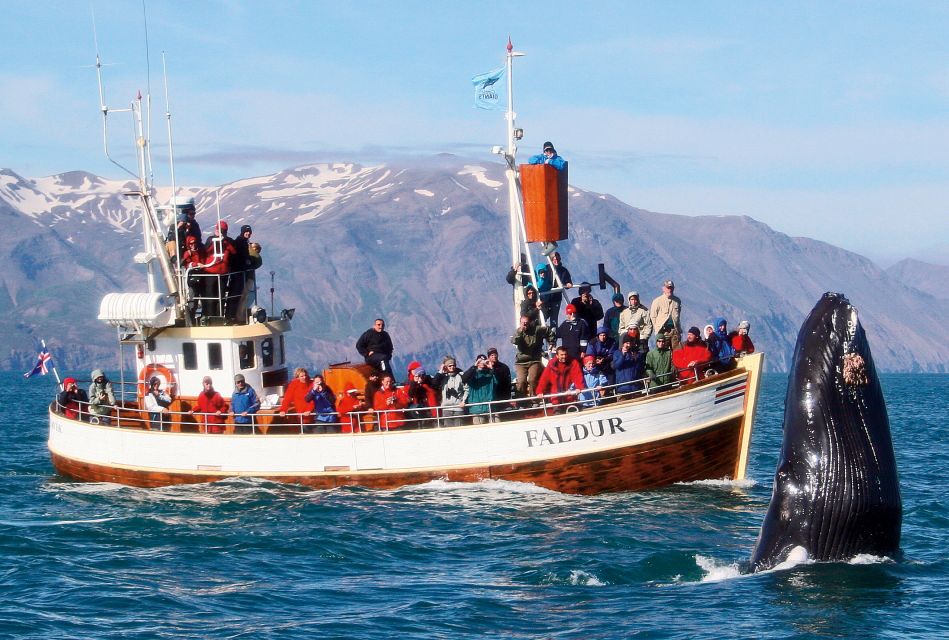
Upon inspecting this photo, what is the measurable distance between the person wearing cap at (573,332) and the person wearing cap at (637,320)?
0.74 meters

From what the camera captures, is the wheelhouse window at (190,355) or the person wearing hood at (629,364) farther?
the wheelhouse window at (190,355)

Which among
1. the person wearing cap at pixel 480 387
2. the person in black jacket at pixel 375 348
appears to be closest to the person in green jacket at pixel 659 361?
the person wearing cap at pixel 480 387

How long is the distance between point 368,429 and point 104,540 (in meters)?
5.96

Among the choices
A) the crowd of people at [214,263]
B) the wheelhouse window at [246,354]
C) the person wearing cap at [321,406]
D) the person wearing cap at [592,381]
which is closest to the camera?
the person wearing cap at [592,381]

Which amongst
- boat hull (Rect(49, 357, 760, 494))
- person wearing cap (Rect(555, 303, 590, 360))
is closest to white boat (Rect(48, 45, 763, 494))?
boat hull (Rect(49, 357, 760, 494))

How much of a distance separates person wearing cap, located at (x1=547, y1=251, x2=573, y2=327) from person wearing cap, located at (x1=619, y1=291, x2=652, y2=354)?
6.14 feet

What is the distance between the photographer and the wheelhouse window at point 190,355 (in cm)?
2861

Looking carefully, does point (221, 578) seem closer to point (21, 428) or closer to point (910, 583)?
point (910, 583)

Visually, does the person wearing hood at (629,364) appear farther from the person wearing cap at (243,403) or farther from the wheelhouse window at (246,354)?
the wheelhouse window at (246,354)

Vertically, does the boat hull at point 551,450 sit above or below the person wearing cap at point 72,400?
below

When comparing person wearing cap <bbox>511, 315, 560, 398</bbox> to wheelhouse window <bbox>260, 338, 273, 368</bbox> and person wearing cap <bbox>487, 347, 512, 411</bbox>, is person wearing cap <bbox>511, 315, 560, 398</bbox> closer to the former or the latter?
person wearing cap <bbox>487, 347, 512, 411</bbox>

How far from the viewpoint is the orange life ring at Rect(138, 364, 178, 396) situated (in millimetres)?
28781

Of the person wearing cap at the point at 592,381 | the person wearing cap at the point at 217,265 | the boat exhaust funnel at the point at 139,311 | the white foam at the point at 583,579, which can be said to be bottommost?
the white foam at the point at 583,579

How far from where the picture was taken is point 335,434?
1022 inches
